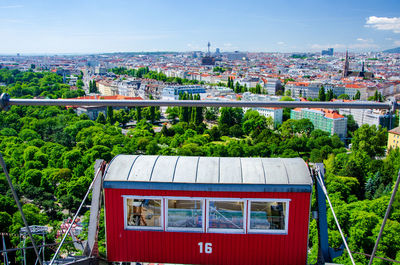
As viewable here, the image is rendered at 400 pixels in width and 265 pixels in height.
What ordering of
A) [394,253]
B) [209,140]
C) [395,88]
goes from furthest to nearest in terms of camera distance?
[395,88], [209,140], [394,253]

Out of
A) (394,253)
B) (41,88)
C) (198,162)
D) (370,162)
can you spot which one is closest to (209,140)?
(370,162)

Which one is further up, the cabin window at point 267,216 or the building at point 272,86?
the cabin window at point 267,216

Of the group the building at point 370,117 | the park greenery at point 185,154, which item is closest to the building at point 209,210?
the park greenery at point 185,154

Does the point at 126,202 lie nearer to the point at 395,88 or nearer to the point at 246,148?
the point at 246,148

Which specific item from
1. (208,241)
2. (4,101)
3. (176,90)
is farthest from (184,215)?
(176,90)

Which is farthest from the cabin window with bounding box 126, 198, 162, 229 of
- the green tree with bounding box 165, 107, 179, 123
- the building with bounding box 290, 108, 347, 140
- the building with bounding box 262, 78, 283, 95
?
the building with bounding box 262, 78, 283, 95

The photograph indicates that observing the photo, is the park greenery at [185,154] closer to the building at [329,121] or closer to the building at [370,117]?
the building at [370,117]
